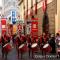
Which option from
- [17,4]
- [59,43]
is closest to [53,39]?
[59,43]

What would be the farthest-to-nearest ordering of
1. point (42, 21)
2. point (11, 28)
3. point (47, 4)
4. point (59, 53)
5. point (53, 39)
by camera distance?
point (11, 28), point (42, 21), point (47, 4), point (53, 39), point (59, 53)

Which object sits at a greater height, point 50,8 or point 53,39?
point 50,8

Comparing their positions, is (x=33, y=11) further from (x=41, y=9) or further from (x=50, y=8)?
(x=50, y=8)

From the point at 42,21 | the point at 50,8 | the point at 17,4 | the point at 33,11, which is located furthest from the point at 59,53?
the point at 17,4

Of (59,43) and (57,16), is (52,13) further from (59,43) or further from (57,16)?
(59,43)

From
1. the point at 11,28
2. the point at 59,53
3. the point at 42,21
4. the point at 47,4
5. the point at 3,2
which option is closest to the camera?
the point at 59,53

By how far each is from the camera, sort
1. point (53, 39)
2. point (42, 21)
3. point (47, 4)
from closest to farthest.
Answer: point (53, 39) < point (47, 4) < point (42, 21)

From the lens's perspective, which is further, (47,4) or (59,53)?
(47,4)

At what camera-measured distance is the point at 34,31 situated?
34.2m

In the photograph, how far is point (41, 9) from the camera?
133 feet

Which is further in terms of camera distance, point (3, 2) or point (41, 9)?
point (3, 2)

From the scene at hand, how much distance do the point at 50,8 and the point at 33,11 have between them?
12.7 meters

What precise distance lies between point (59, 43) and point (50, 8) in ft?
32.5

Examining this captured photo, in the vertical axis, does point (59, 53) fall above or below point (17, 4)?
below
